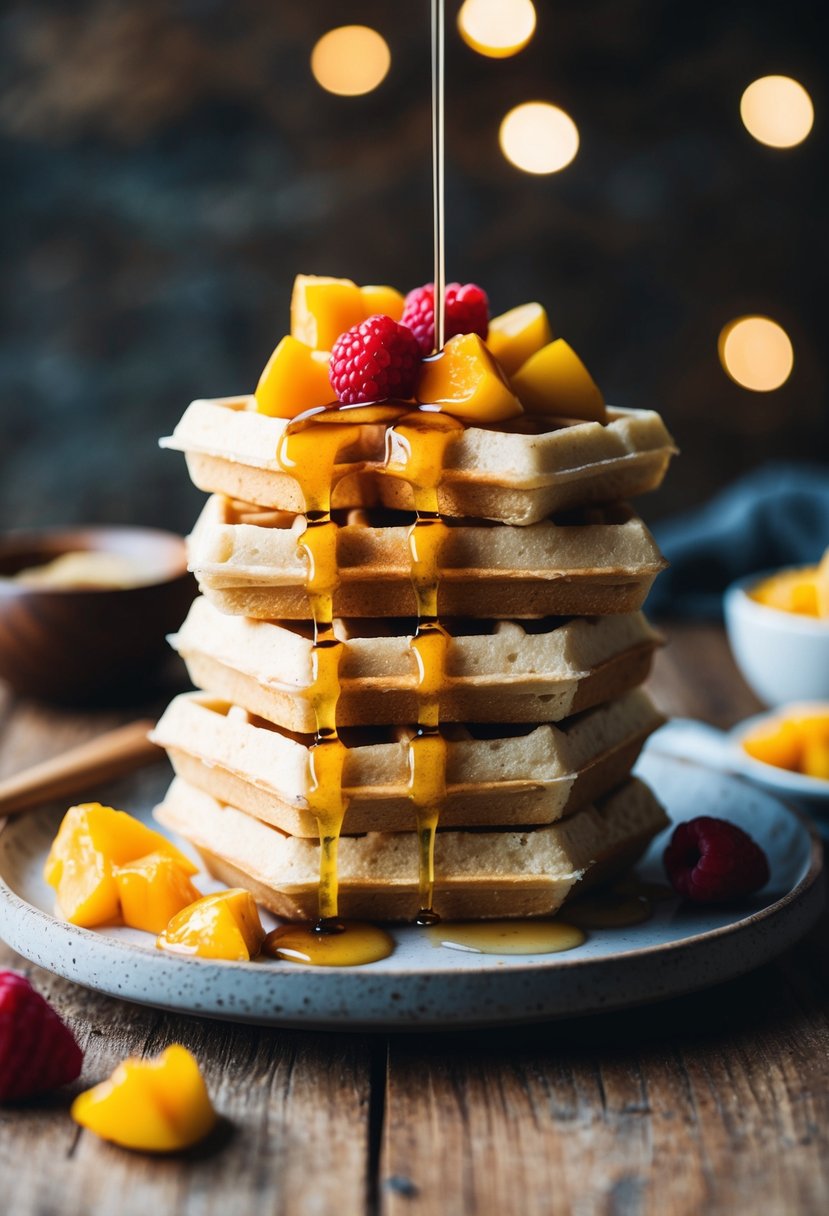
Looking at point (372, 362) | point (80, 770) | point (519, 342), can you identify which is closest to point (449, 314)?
point (519, 342)

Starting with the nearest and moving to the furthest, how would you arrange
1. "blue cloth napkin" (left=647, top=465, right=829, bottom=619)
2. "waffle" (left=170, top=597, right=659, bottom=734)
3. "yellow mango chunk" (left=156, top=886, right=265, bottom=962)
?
"yellow mango chunk" (left=156, top=886, right=265, bottom=962), "waffle" (left=170, top=597, right=659, bottom=734), "blue cloth napkin" (left=647, top=465, right=829, bottom=619)

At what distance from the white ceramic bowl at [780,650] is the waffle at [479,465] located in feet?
4.04

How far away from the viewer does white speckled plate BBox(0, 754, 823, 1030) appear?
1585mm

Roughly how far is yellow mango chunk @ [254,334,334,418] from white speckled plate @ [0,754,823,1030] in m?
0.77

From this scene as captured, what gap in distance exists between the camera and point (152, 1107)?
1485mm

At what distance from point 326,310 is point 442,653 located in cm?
55

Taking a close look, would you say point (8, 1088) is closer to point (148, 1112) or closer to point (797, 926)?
point (148, 1112)

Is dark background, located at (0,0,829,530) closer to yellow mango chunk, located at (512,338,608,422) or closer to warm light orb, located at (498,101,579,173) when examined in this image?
warm light orb, located at (498,101,579,173)

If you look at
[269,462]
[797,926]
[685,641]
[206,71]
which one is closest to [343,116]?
[206,71]

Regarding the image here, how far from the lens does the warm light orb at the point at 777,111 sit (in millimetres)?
5164

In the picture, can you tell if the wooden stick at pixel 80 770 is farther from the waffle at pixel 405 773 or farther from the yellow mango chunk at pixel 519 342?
the yellow mango chunk at pixel 519 342

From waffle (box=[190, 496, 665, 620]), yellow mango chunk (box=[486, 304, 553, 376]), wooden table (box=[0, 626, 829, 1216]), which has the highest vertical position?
yellow mango chunk (box=[486, 304, 553, 376])

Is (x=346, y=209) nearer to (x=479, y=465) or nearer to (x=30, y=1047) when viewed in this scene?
(x=479, y=465)

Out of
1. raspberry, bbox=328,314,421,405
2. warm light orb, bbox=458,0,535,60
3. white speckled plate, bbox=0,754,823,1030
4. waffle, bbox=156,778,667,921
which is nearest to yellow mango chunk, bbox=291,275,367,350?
raspberry, bbox=328,314,421,405
